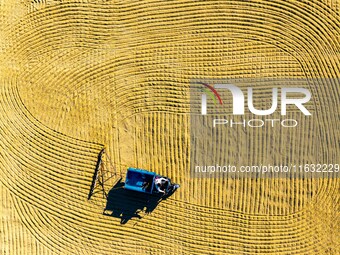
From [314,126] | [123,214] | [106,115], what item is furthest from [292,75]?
[123,214]

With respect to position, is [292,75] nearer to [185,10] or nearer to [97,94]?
[185,10]

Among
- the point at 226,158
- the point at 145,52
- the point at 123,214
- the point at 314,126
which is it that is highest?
the point at 145,52

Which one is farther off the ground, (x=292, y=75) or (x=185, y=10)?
(x=185, y=10)

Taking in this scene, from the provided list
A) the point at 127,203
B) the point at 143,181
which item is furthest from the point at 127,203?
the point at 143,181

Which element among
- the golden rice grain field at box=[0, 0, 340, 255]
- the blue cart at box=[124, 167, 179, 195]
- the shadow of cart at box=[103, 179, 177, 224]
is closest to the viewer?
the blue cart at box=[124, 167, 179, 195]

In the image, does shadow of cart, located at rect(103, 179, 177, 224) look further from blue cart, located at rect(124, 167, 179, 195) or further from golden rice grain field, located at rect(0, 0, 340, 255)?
blue cart, located at rect(124, 167, 179, 195)

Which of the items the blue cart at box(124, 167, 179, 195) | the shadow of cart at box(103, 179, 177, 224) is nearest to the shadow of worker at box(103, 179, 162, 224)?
the shadow of cart at box(103, 179, 177, 224)
